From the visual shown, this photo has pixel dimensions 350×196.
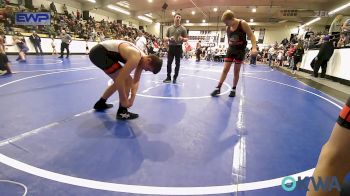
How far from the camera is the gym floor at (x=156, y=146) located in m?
1.61

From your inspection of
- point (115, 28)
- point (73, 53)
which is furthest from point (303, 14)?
point (73, 53)

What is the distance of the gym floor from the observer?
1.61m

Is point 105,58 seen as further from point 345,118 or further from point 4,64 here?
point 4,64

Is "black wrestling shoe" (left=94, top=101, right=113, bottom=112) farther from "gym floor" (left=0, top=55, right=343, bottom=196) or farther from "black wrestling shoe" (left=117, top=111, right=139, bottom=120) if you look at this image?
"black wrestling shoe" (left=117, top=111, right=139, bottom=120)

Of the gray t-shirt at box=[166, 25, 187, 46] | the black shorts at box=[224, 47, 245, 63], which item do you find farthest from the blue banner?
the black shorts at box=[224, 47, 245, 63]

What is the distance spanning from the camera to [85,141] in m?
2.27

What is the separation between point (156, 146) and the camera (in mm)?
2217

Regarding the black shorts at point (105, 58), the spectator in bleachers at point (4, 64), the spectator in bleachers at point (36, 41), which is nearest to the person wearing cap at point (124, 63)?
the black shorts at point (105, 58)

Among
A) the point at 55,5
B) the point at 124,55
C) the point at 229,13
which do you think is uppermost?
the point at 55,5

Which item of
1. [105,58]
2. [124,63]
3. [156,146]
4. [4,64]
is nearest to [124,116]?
[124,63]

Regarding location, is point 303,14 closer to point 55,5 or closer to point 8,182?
point 55,5

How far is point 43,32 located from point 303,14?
25463 millimetres

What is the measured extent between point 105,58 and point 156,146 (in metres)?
1.46

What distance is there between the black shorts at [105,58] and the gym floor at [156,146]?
25.5 inches
